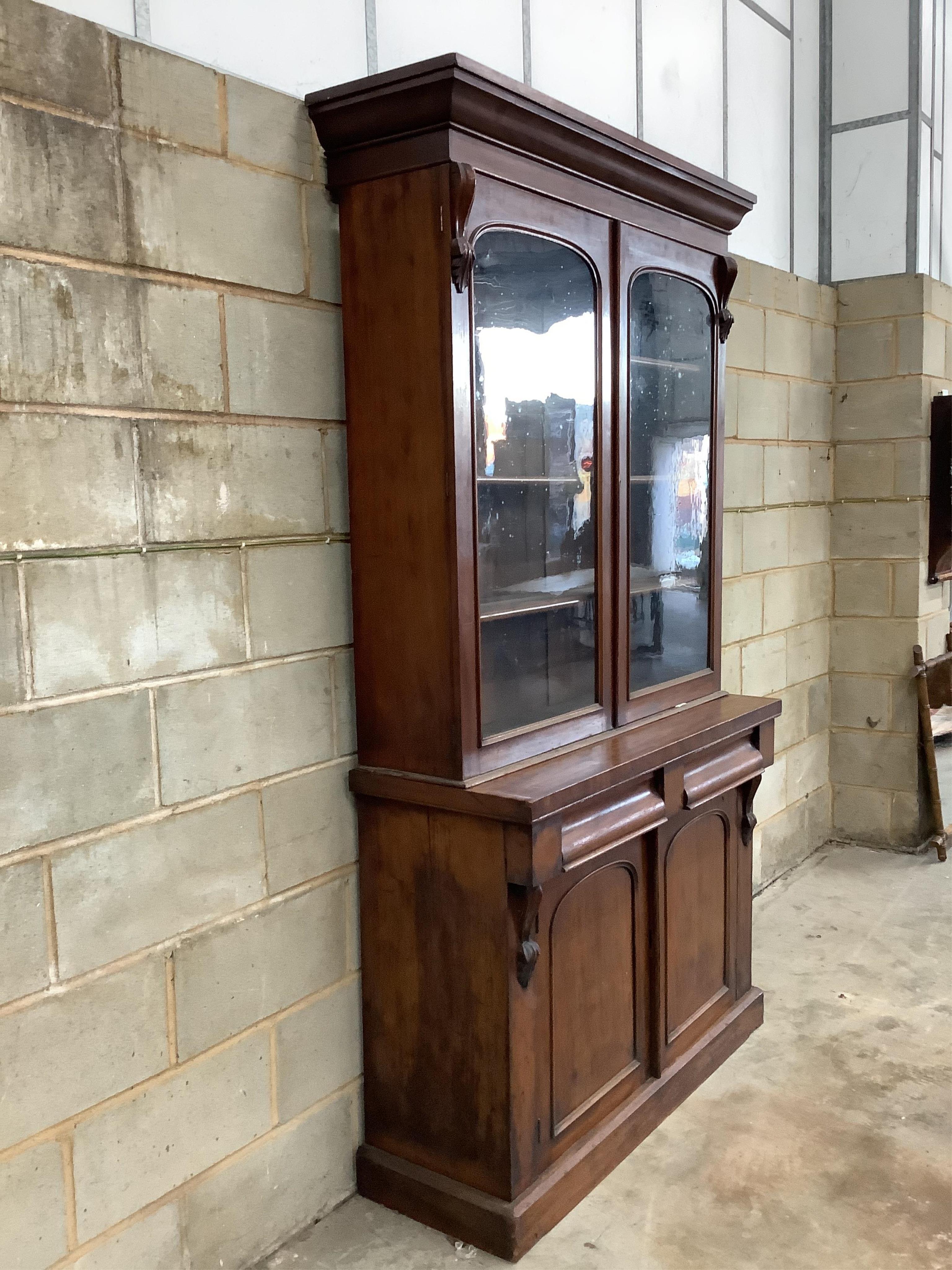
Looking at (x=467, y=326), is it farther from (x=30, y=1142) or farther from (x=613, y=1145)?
(x=613, y=1145)

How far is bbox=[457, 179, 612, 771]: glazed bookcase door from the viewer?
2.09 metres

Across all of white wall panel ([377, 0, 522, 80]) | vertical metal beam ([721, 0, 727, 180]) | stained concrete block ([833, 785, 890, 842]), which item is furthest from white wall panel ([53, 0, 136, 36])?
stained concrete block ([833, 785, 890, 842])

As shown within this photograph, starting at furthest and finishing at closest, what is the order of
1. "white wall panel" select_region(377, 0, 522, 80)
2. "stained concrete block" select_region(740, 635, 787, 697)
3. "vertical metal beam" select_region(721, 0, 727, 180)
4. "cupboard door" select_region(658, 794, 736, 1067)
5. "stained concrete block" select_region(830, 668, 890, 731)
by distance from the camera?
"stained concrete block" select_region(830, 668, 890, 731) < "stained concrete block" select_region(740, 635, 787, 697) < "vertical metal beam" select_region(721, 0, 727, 180) < "cupboard door" select_region(658, 794, 736, 1067) < "white wall panel" select_region(377, 0, 522, 80)

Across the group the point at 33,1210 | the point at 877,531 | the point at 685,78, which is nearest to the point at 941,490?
the point at 877,531

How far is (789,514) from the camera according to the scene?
13.5 ft

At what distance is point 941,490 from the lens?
4309 millimetres

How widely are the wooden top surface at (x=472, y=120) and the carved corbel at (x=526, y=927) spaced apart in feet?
4.64

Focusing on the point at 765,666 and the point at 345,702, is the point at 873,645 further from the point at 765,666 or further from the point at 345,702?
the point at 345,702

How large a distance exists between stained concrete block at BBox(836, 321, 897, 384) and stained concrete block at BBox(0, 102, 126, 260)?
132 inches

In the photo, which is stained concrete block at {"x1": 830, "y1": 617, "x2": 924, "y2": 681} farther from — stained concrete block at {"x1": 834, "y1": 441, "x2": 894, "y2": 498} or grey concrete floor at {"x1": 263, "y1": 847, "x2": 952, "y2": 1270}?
grey concrete floor at {"x1": 263, "y1": 847, "x2": 952, "y2": 1270}

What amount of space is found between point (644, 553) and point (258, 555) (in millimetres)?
1012

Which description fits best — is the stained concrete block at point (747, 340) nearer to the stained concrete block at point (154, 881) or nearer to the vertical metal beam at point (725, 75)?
the vertical metal beam at point (725, 75)

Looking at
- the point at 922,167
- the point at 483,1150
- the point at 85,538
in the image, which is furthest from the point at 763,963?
the point at 922,167

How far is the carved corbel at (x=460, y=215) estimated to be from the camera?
1939 mm
